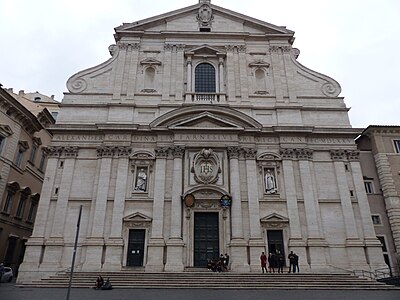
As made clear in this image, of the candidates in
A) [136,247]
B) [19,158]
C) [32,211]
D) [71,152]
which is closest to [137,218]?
[136,247]

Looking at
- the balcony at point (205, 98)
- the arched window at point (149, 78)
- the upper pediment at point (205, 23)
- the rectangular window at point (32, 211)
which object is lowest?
the rectangular window at point (32, 211)

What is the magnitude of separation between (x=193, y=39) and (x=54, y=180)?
50.5 feet

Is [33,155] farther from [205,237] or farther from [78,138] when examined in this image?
[205,237]

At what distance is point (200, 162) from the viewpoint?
22500 mm

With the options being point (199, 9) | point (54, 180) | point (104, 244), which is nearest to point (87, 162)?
point (54, 180)

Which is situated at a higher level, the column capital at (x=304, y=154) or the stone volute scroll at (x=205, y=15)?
the stone volute scroll at (x=205, y=15)

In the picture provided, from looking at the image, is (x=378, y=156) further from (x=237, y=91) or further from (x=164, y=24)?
(x=164, y=24)

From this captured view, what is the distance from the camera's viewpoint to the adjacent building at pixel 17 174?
23.6 metres

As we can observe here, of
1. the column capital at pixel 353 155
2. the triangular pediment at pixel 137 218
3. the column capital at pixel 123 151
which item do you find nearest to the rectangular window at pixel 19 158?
the column capital at pixel 123 151

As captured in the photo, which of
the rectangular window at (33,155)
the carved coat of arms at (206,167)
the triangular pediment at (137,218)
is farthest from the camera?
the rectangular window at (33,155)

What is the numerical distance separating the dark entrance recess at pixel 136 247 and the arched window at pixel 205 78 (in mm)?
11663

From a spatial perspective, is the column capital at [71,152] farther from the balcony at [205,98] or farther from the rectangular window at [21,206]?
the balcony at [205,98]

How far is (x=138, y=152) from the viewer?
74.8ft

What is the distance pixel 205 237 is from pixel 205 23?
1770 cm
